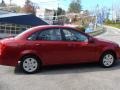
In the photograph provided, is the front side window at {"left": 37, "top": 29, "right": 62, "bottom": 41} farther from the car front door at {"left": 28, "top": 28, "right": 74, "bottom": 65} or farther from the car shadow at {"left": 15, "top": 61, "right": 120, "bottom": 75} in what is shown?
the car shadow at {"left": 15, "top": 61, "right": 120, "bottom": 75}

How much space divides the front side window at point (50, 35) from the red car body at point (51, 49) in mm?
110

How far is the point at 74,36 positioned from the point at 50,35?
84 centimetres

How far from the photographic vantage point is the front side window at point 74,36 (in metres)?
10.6

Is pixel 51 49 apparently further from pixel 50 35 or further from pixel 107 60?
pixel 107 60

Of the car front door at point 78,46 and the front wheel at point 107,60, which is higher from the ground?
the car front door at point 78,46

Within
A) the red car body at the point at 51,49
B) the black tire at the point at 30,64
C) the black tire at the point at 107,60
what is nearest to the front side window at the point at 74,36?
the red car body at the point at 51,49

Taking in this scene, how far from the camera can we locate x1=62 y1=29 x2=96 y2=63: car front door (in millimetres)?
10609

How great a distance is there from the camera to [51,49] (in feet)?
34.0

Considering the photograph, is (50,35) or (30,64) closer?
(30,64)

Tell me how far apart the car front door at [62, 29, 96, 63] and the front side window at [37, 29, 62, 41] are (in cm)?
23

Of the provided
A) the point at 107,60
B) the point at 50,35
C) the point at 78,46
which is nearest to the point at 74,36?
the point at 78,46

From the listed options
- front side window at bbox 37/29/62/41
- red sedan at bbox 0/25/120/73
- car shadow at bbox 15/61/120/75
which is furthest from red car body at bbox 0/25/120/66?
car shadow at bbox 15/61/120/75

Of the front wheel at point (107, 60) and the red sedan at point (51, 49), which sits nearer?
the red sedan at point (51, 49)

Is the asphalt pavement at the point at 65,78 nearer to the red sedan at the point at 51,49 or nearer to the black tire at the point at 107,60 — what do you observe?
the black tire at the point at 107,60
